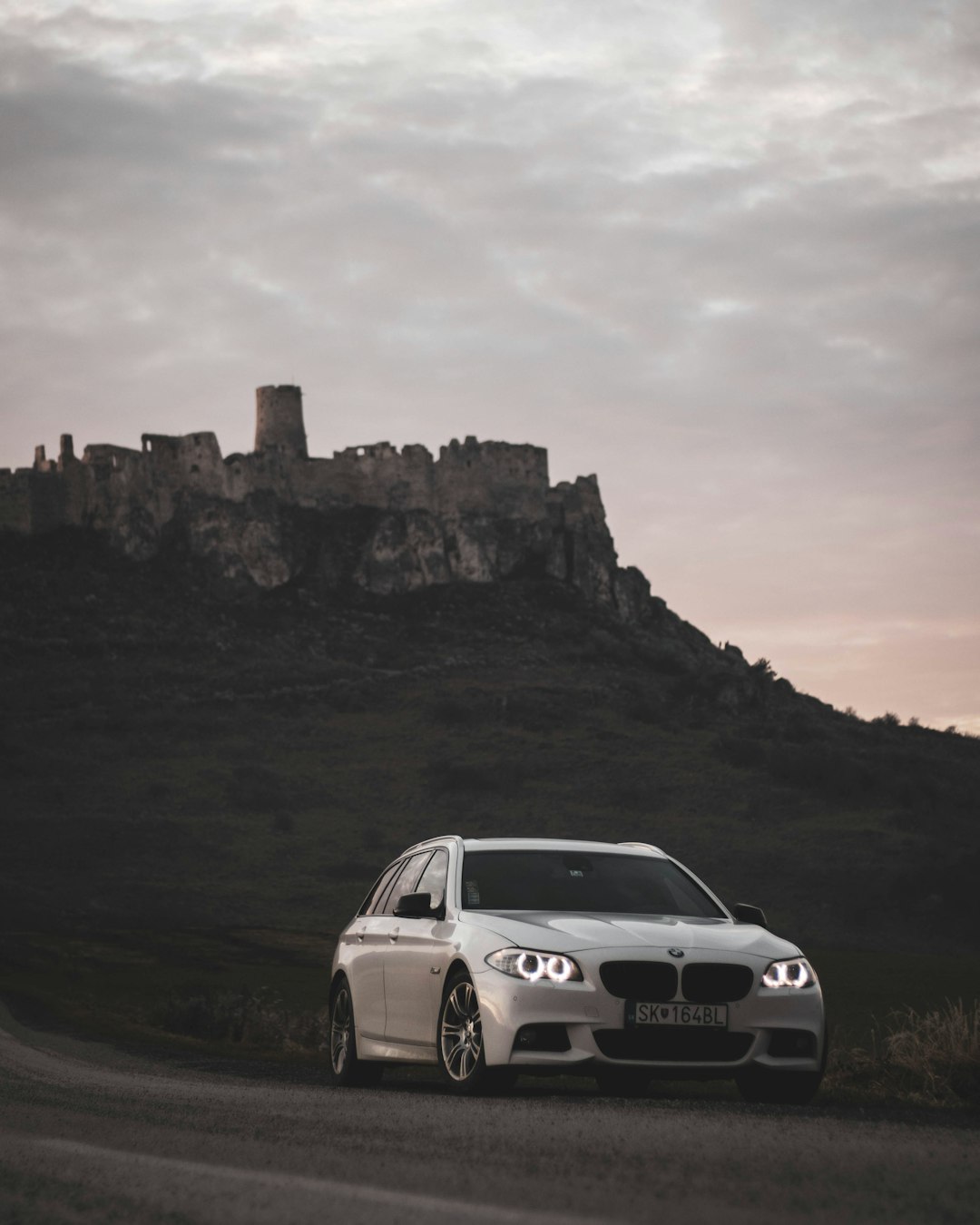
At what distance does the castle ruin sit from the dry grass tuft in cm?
12570

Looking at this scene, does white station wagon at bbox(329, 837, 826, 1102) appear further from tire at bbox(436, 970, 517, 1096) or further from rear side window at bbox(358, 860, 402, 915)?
rear side window at bbox(358, 860, 402, 915)

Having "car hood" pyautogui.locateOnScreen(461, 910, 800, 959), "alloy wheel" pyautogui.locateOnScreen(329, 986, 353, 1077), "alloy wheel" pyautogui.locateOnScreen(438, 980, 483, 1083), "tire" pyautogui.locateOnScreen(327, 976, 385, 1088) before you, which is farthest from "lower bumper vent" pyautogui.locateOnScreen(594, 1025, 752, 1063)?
"alloy wheel" pyautogui.locateOnScreen(329, 986, 353, 1077)

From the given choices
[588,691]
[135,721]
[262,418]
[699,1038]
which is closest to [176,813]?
[135,721]

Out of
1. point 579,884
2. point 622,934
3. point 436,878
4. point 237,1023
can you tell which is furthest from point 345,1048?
point 237,1023

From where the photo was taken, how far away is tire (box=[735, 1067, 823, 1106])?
35.3 ft

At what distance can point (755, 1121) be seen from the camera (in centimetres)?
887

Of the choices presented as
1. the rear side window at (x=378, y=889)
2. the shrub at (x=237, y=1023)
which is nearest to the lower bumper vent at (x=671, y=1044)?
the rear side window at (x=378, y=889)

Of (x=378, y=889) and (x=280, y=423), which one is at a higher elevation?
(x=280, y=423)

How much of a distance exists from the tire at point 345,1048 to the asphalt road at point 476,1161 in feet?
6.78

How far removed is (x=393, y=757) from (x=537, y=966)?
102m

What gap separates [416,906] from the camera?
11945mm

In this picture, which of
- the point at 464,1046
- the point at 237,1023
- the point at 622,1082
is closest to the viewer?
the point at 464,1046

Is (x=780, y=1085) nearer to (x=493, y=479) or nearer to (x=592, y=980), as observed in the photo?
(x=592, y=980)

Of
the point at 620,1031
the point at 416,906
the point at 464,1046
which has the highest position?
the point at 416,906
